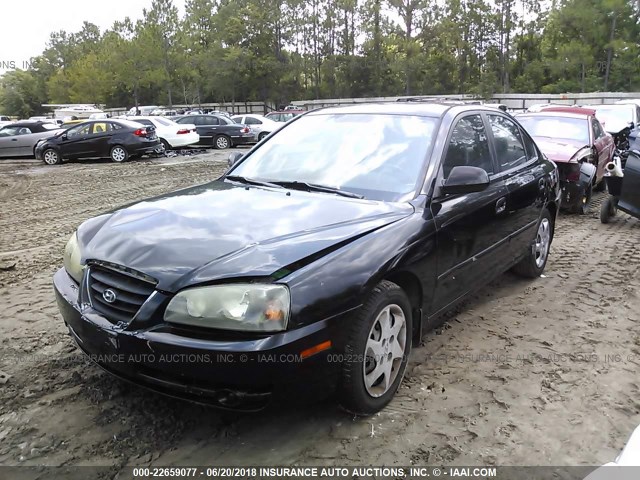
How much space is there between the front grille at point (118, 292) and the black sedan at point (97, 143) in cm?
1508

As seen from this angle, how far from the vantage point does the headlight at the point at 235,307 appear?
241 cm

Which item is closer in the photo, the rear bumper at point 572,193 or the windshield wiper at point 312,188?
the windshield wiper at point 312,188

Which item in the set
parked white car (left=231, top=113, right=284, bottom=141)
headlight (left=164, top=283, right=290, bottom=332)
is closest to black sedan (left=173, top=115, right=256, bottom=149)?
parked white car (left=231, top=113, right=284, bottom=141)

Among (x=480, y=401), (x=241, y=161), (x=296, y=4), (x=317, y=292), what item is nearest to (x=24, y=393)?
(x=317, y=292)

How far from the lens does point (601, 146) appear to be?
9.74 meters

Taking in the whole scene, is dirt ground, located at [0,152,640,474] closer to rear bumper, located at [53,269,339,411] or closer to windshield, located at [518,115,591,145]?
rear bumper, located at [53,269,339,411]

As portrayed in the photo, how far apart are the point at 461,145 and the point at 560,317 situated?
171 centimetres

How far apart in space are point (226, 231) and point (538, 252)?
12.0ft

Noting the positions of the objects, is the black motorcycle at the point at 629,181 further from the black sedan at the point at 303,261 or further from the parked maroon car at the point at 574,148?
the black sedan at the point at 303,261

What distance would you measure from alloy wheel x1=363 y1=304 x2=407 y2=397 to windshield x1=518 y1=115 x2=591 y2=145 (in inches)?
288

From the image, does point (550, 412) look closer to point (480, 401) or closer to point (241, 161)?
point (480, 401)

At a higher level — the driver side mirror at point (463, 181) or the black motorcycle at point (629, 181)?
the driver side mirror at point (463, 181)

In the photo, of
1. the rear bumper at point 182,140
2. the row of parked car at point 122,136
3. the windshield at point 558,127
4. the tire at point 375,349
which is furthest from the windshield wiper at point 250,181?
the rear bumper at point 182,140

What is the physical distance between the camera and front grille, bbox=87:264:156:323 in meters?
2.59
